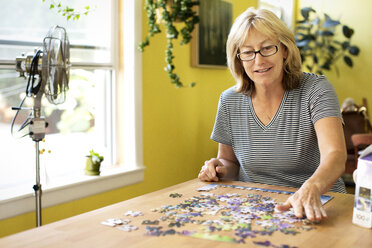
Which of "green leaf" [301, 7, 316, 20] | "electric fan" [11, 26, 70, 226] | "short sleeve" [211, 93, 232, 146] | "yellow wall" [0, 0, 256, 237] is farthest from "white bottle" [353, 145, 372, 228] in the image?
"green leaf" [301, 7, 316, 20]

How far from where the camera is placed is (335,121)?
1.97m

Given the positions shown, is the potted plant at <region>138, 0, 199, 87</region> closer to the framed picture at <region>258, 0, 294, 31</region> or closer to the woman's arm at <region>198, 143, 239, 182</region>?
the woman's arm at <region>198, 143, 239, 182</region>

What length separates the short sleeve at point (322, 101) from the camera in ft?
6.57

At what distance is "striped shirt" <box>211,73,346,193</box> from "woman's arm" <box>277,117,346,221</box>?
0.09 metres

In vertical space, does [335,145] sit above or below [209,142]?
above

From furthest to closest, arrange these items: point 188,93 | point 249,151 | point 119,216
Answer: point 188,93 → point 249,151 → point 119,216

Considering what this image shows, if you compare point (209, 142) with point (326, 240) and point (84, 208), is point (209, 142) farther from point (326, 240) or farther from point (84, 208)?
point (326, 240)

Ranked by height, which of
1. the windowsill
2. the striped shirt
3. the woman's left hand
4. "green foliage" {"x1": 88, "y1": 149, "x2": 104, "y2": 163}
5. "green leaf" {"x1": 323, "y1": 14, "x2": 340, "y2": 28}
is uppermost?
"green leaf" {"x1": 323, "y1": 14, "x2": 340, "y2": 28}

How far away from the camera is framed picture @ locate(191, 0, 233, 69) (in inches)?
177

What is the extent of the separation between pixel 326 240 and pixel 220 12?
3.83m

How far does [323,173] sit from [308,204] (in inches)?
10.1

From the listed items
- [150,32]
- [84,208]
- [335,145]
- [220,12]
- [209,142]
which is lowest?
[84,208]

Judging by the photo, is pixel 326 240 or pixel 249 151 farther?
pixel 249 151

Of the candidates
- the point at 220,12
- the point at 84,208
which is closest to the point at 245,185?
the point at 84,208
